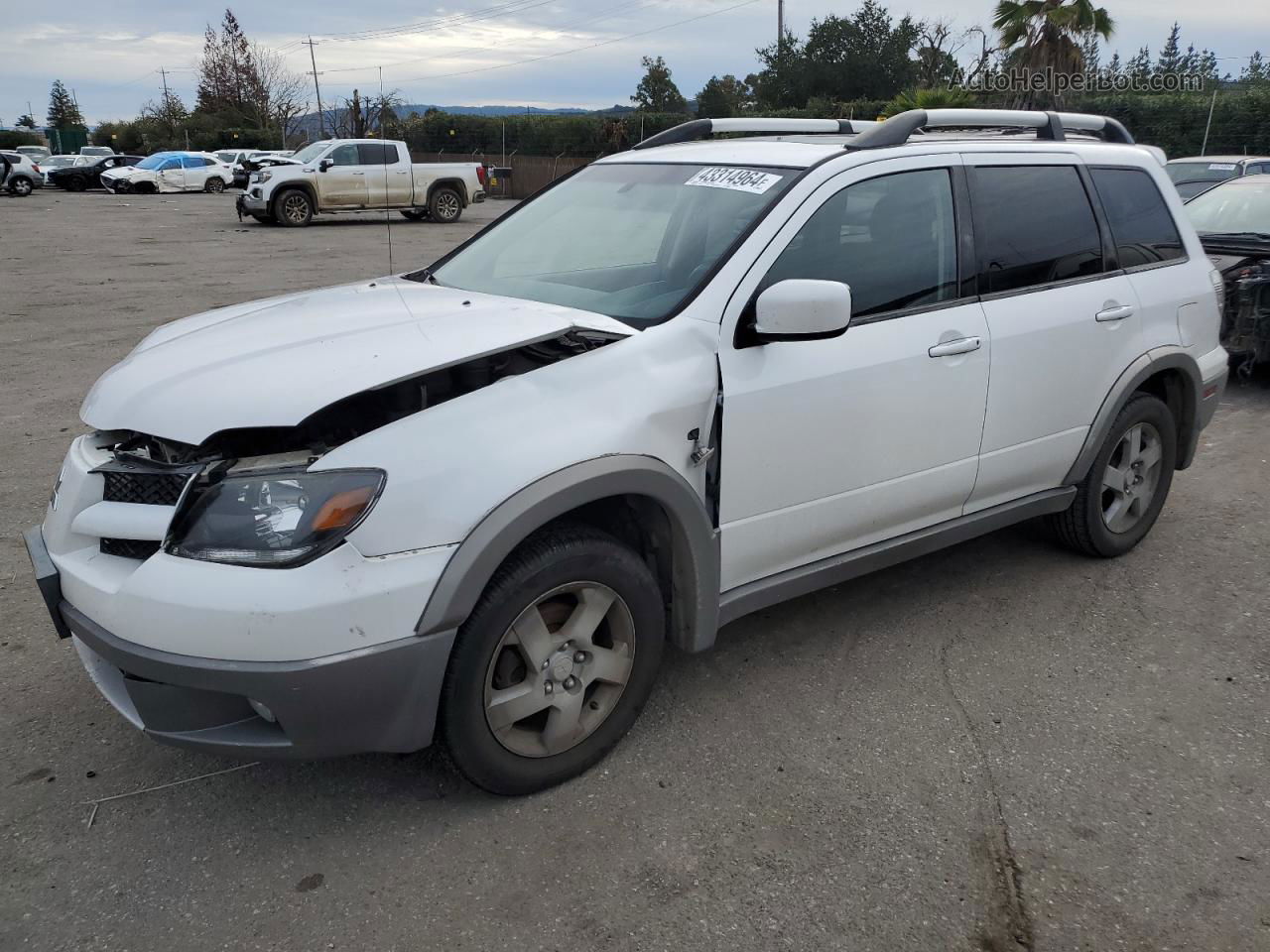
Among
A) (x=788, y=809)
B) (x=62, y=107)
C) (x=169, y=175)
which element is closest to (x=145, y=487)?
(x=788, y=809)

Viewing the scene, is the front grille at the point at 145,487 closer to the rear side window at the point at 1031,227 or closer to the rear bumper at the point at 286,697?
the rear bumper at the point at 286,697

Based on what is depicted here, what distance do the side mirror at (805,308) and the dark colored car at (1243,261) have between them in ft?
17.7

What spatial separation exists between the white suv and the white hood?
0.01 m

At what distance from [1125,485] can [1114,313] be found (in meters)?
0.85

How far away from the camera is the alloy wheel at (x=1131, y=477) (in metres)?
4.40

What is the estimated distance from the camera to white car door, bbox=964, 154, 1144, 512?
368 centimetres

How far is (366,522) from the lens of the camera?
91.7 inches

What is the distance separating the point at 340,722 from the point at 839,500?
5.71 feet

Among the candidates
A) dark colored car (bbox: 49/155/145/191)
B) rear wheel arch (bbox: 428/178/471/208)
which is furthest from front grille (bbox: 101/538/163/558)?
dark colored car (bbox: 49/155/145/191)

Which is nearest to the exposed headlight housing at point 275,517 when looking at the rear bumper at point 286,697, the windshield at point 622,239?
the rear bumper at point 286,697

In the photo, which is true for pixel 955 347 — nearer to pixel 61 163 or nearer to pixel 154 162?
pixel 154 162

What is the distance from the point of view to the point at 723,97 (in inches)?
2454

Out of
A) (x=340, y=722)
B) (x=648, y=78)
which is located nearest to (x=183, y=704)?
(x=340, y=722)

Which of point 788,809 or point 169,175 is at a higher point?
point 169,175
